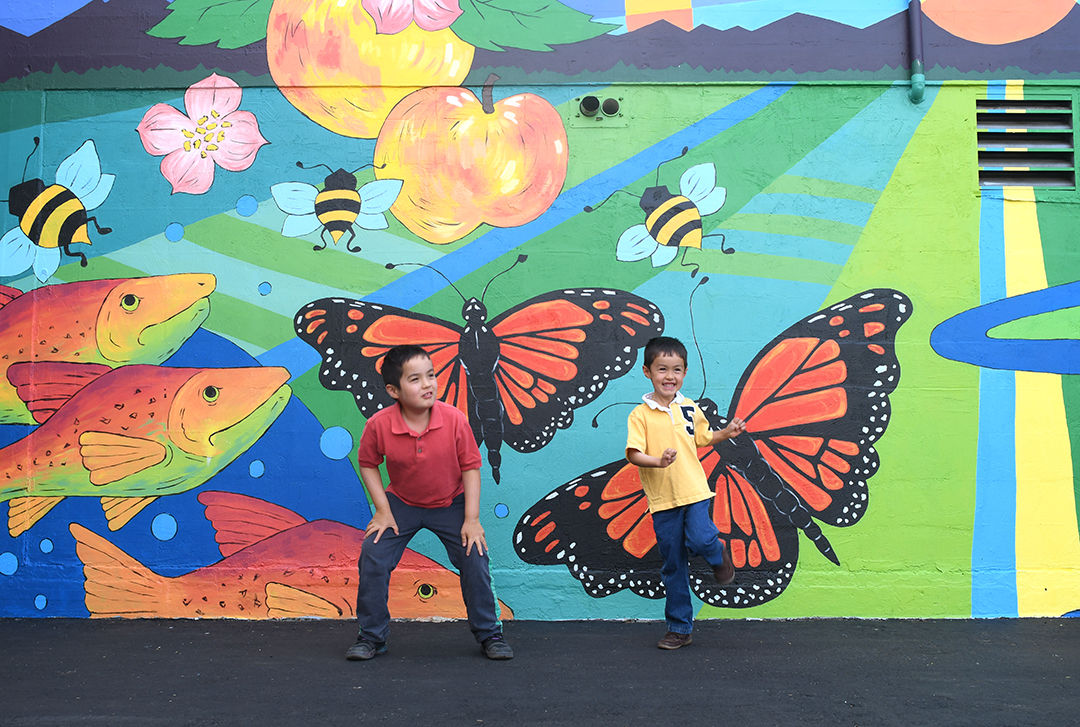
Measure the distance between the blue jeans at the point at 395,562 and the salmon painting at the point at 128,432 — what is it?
1.25 meters

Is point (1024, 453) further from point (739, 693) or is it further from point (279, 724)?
point (279, 724)

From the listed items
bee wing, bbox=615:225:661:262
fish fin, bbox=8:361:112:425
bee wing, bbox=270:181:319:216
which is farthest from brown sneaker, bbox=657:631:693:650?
fish fin, bbox=8:361:112:425

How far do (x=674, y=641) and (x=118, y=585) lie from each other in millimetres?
3107

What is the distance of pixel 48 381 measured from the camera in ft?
15.0

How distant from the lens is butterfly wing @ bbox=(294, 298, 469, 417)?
14.8 feet

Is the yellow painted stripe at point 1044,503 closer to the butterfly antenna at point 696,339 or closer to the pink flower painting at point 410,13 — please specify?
the butterfly antenna at point 696,339

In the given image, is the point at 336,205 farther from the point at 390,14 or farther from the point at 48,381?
the point at 48,381

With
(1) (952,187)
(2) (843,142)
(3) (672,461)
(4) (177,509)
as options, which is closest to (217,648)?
(4) (177,509)

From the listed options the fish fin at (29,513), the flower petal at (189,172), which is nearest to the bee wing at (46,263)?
the flower petal at (189,172)

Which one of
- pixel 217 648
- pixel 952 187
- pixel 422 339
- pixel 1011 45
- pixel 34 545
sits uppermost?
pixel 1011 45

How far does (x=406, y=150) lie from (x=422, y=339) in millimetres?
1152

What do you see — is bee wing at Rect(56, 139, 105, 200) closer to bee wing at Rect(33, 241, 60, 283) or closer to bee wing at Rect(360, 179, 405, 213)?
bee wing at Rect(33, 241, 60, 283)

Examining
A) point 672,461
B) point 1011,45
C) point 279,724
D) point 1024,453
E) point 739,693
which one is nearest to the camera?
point 279,724

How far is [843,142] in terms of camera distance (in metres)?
4.61
